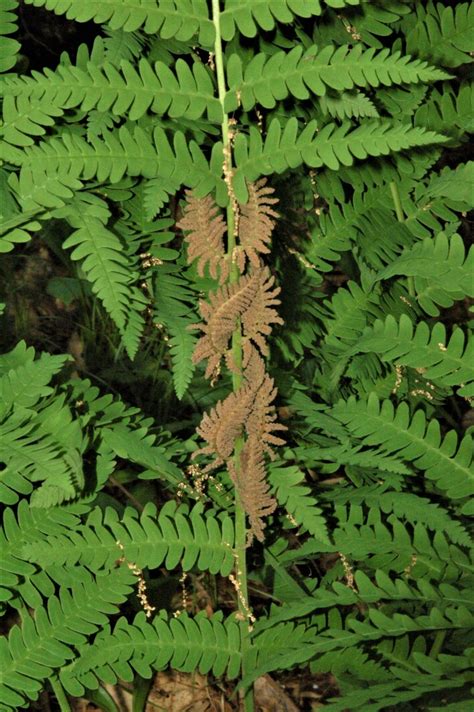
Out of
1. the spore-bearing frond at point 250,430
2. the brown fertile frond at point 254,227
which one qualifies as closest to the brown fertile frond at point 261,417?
the spore-bearing frond at point 250,430

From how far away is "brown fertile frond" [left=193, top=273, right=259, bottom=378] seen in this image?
5.19ft

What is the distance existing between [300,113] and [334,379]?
1.85 feet

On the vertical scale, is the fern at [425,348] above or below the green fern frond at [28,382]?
below

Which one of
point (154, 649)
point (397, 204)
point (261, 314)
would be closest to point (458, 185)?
point (397, 204)

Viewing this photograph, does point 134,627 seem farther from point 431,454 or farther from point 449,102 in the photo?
point 449,102

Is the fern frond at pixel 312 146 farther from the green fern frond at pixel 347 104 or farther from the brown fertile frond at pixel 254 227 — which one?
the green fern frond at pixel 347 104

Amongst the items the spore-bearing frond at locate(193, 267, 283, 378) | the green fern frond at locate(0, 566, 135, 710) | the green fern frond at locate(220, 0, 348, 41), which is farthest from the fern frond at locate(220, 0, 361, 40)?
the green fern frond at locate(0, 566, 135, 710)

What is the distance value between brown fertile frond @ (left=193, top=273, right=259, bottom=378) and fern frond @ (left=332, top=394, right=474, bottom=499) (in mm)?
395

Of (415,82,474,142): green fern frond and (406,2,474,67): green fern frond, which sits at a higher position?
(406,2,474,67): green fern frond

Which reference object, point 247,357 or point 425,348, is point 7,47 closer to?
point 247,357

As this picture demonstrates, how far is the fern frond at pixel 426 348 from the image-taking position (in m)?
1.80

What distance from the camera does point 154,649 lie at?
170cm

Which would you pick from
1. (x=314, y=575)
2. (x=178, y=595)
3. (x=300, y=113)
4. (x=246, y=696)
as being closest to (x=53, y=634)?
(x=246, y=696)

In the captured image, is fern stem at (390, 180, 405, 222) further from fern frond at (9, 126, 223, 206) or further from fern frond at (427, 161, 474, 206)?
fern frond at (9, 126, 223, 206)
